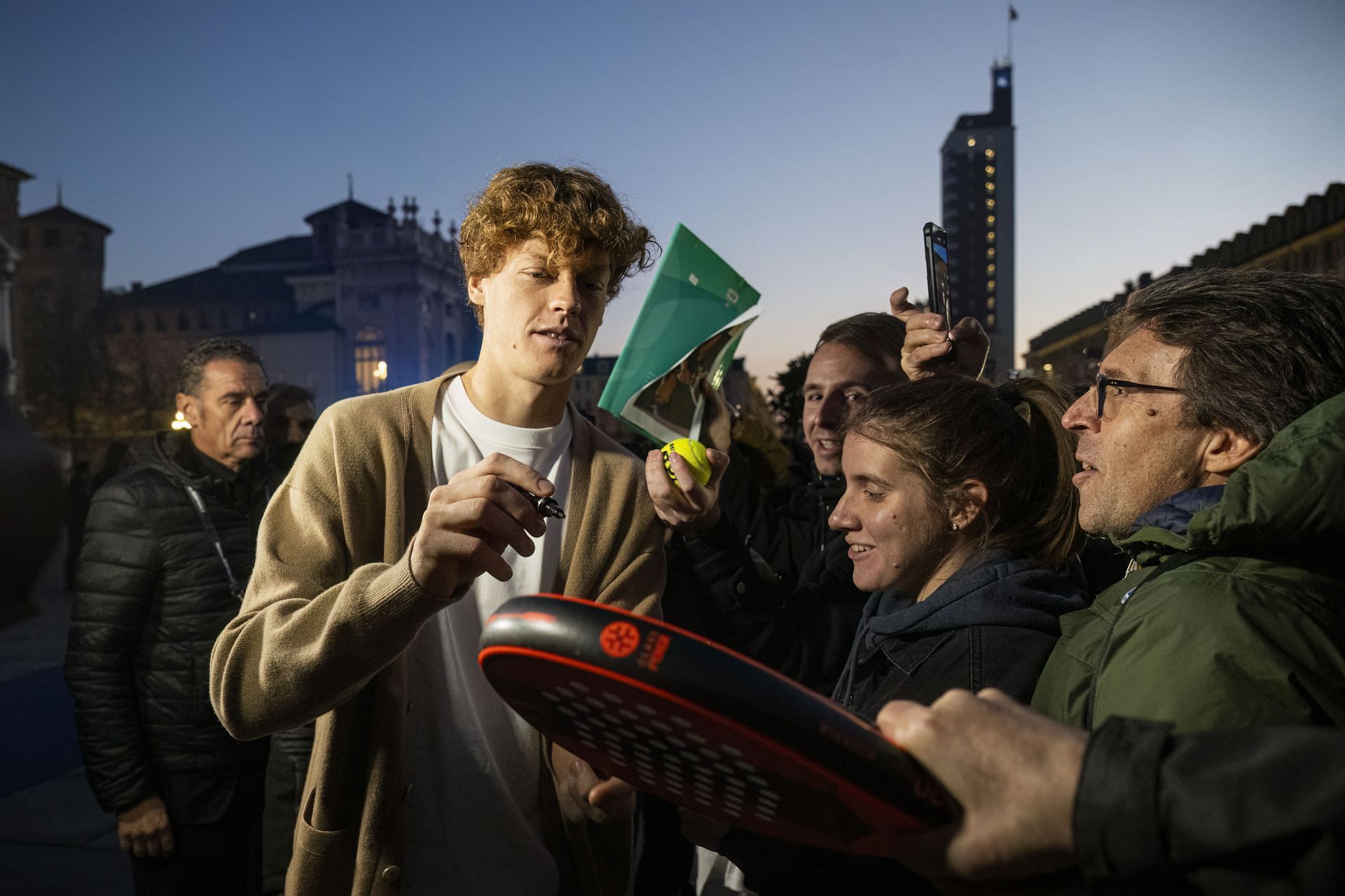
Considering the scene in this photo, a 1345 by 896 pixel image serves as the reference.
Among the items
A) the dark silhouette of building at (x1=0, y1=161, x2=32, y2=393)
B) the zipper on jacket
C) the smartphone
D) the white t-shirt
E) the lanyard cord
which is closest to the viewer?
the zipper on jacket

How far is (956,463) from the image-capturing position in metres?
2.23

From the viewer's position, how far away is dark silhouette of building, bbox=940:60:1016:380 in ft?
402

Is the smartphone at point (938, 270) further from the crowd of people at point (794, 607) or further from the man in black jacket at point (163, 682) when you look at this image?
the man in black jacket at point (163, 682)

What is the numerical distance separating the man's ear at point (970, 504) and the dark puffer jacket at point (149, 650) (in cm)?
244

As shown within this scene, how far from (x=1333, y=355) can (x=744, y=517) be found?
289cm

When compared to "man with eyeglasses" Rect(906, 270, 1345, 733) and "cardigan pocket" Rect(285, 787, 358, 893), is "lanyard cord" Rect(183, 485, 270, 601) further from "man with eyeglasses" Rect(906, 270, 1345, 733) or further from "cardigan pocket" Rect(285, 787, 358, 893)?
"man with eyeglasses" Rect(906, 270, 1345, 733)

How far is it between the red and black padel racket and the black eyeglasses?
1026 millimetres

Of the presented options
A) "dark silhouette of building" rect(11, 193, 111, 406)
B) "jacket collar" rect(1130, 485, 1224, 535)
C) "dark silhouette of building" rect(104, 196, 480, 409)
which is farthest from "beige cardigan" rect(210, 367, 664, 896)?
"dark silhouette of building" rect(104, 196, 480, 409)

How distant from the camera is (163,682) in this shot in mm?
3344

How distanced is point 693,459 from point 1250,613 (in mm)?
1391

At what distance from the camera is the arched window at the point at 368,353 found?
79312 millimetres

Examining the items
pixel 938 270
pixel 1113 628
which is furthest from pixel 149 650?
pixel 1113 628

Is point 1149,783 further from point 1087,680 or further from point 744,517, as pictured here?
point 744,517

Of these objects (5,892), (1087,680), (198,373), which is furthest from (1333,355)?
(5,892)
